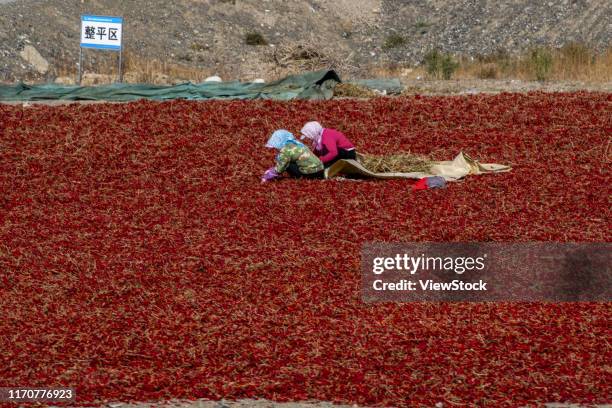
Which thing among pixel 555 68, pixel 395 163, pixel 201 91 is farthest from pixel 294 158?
pixel 555 68

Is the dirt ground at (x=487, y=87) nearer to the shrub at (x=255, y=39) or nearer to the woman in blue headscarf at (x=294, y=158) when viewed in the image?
the woman in blue headscarf at (x=294, y=158)

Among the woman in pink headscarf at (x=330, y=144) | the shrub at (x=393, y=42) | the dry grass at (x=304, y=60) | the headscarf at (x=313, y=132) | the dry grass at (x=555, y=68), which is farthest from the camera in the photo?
the shrub at (x=393, y=42)

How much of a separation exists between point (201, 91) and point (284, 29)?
2664cm

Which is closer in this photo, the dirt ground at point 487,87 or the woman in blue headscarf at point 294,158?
the woman in blue headscarf at point 294,158

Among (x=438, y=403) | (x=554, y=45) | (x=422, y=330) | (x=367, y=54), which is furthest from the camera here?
(x=367, y=54)

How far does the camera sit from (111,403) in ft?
22.4

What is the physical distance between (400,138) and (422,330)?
6788 mm

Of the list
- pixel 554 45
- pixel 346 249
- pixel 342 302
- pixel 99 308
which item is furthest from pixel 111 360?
pixel 554 45

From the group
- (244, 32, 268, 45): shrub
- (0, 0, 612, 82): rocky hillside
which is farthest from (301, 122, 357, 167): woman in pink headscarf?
(244, 32, 268, 45): shrub

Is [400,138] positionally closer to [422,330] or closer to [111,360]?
[422,330]

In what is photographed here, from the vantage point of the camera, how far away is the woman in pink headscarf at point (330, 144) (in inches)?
507

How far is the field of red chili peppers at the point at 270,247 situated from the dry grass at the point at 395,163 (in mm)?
482

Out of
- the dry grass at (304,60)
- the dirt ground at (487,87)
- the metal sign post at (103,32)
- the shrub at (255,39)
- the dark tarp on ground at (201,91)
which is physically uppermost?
the shrub at (255,39)

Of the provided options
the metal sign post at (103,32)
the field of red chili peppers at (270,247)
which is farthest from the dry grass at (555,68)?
the metal sign post at (103,32)
